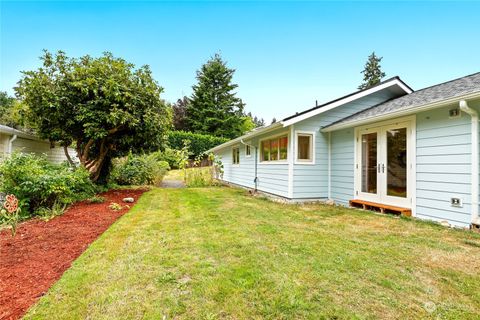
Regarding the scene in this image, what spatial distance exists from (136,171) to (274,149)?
741 centimetres

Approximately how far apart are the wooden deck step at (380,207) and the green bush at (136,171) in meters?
9.57

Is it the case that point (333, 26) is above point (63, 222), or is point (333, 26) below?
above

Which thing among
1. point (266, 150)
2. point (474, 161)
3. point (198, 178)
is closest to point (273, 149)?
point (266, 150)

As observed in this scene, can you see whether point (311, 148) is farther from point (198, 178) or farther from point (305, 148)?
point (198, 178)

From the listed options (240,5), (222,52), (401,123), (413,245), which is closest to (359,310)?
(413,245)

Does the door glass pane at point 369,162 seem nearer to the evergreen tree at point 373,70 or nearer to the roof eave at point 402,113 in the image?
the roof eave at point 402,113

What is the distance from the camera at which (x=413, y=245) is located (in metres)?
3.39

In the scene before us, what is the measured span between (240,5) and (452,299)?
10656 mm

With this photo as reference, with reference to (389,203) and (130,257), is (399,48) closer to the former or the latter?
(389,203)

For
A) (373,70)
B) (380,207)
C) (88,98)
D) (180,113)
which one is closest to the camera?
(380,207)

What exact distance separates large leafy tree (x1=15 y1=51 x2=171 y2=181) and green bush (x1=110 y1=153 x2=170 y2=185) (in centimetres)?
296

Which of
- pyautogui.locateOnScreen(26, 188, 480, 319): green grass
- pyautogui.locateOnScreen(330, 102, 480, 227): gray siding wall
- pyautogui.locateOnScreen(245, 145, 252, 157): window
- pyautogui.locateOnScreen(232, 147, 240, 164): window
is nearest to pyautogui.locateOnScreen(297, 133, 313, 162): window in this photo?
pyautogui.locateOnScreen(330, 102, 480, 227): gray siding wall

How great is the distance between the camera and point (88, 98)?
776 centimetres

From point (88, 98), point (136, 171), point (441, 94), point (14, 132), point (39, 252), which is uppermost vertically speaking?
point (88, 98)
